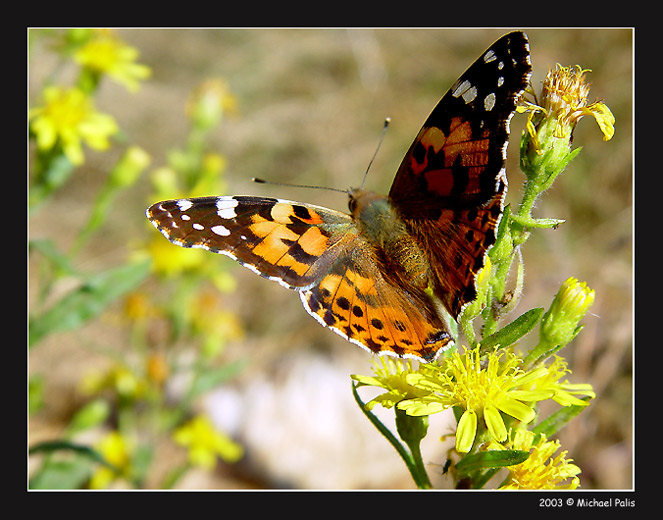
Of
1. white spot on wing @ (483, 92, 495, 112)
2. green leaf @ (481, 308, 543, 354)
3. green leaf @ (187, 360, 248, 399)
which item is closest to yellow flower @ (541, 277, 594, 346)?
green leaf @ (481, 308, 543, 354)

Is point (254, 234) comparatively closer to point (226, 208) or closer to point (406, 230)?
point (226, 208)

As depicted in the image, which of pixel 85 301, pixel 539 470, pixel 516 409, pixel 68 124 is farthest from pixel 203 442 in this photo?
pixel 516 409

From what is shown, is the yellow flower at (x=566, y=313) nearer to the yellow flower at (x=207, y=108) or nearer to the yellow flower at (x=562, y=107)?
the yellow flower at (x=562, y=107)

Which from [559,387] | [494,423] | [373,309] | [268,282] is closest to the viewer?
[494,423]

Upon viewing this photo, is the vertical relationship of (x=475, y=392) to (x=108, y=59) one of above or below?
below

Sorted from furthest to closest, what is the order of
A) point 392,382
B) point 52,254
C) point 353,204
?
point 52,254, point 353,204, point 392,382

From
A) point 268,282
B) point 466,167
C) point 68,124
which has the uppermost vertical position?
point 68,124

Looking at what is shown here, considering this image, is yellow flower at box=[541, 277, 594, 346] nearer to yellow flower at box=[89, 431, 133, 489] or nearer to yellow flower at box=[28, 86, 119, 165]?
yellow flower at box=[28, 86, 119, 165]
